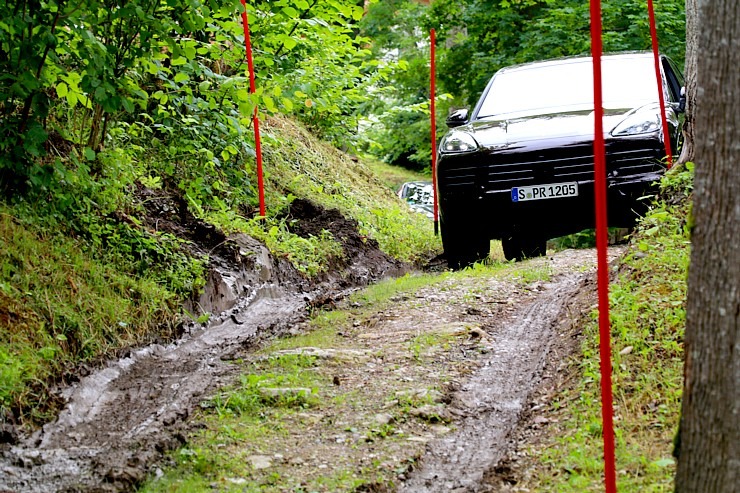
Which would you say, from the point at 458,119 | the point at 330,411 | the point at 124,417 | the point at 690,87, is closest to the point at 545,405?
the point at 330,411

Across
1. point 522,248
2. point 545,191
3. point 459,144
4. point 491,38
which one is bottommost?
point 522,248

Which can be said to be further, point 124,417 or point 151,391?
point 151,391

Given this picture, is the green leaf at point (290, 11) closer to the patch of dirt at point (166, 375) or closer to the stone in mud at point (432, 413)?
the patch of dirt at point (166, 375)

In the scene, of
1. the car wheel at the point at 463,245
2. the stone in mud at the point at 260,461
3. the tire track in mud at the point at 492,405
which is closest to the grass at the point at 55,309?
the stone in mud at the point at 260,461

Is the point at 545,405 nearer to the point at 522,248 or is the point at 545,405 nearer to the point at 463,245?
the point at 463,245

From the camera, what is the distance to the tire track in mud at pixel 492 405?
→ 3996mm

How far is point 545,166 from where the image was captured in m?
7.91

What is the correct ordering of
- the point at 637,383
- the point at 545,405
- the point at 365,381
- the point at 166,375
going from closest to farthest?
the point at 637,383 → the point at 545,405 → the point at 365,381 → the point at 166,375

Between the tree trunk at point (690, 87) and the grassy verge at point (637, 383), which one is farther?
the tree trunk at point (690, 87)

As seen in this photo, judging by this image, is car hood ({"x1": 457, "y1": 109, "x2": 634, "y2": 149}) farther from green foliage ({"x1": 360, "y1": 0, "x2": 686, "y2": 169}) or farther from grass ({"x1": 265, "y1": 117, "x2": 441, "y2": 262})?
green foliage ({"x1": 360, "y1": 0, "x2": 686, "y2": 169})

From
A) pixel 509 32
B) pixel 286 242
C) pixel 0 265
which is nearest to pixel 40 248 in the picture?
pixel 0 265

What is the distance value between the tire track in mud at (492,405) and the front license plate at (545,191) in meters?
1.31

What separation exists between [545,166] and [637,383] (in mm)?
3786

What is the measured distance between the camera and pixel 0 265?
6027mm
